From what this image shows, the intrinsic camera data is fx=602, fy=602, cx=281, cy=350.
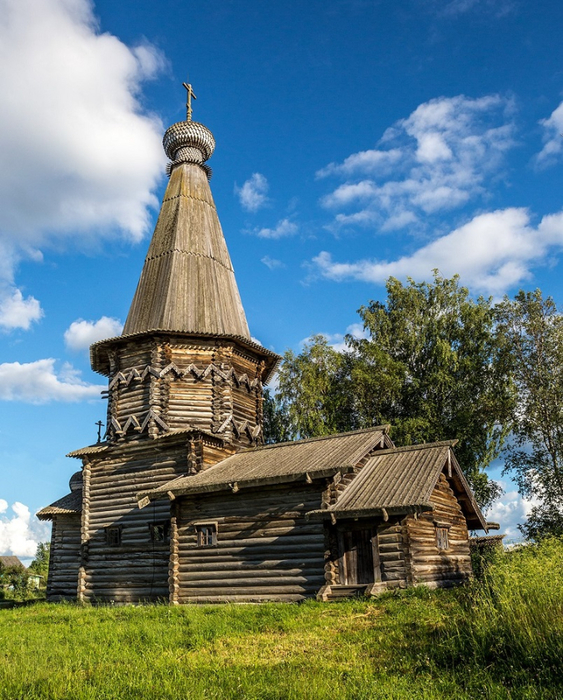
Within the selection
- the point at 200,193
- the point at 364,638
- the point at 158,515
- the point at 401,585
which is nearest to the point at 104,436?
the point at 158,515

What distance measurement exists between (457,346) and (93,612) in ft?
70.8

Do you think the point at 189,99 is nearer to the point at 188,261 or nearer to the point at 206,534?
the point at 188,261

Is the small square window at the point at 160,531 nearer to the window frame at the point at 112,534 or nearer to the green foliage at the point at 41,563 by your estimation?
the window frame at the point at 112,534

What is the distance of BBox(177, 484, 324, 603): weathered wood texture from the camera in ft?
53.6

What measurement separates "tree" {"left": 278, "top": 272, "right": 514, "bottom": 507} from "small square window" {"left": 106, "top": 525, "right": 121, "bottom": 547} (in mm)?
12272

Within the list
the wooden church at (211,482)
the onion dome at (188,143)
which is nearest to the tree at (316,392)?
the wooden church at (211,482)

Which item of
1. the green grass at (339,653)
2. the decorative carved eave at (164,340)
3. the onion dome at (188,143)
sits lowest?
the green grass at (339,653)

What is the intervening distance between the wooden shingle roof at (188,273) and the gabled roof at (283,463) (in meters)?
5.29

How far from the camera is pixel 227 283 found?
26.0 m

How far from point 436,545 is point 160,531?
9059 mm

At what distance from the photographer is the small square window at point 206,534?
59.7 feet

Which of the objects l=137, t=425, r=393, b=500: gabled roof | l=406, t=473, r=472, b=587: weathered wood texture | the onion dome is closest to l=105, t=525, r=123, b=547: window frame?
l=137, t=425, r=393, b=500: gabled roof

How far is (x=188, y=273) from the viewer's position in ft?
82.2

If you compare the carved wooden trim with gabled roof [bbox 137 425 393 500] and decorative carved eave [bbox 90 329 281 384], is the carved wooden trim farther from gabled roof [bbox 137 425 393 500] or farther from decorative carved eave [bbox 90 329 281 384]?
gabled roof [bbox 137 425 393 500]
